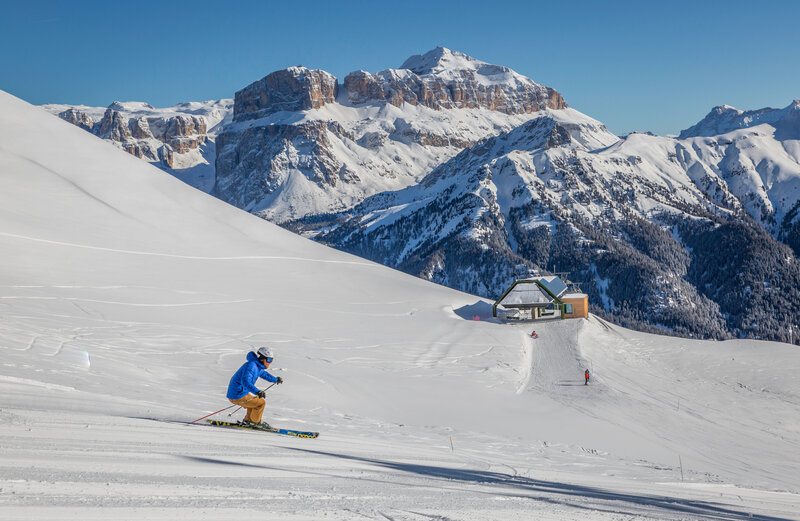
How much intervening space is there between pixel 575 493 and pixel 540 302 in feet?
140

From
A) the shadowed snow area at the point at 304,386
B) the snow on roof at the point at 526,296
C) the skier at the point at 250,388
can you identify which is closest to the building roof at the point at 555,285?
the snow on roof at the point at 526,296

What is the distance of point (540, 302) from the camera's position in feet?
174

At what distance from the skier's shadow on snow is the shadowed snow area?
0.10 meters

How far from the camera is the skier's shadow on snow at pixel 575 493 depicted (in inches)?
392

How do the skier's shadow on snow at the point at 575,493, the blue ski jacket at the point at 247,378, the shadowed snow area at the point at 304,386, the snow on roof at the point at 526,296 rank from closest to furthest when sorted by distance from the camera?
the shadowed snow area at the point at 304,386, the skier's shadow on snow at the point at 575,493, the blue ski jacket at the point at 247,378, the snow on roof at the point at 526,296

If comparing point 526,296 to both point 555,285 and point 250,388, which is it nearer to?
point 555,285

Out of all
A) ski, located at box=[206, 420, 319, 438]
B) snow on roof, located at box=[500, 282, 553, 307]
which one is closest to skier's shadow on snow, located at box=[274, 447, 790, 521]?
ski, located at box=[206, 420, 319, 438]

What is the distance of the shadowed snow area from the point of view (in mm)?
8906

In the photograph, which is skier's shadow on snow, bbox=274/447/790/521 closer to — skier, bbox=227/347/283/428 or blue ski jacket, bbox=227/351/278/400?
skier, bbox=227/347/283/428

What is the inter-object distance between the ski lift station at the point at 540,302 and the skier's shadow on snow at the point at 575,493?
3677 cm

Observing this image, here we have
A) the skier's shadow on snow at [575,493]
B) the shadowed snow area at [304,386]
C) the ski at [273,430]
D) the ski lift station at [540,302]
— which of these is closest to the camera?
the shadowed snow area at [304,386]

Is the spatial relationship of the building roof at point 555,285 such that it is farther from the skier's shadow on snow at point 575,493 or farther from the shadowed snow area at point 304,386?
the skier's shadow on snow at point 575,493

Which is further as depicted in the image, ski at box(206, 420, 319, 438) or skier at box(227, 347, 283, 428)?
skier at box(227, 347, 283, 428)

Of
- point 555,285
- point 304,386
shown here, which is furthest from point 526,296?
point 304,386
